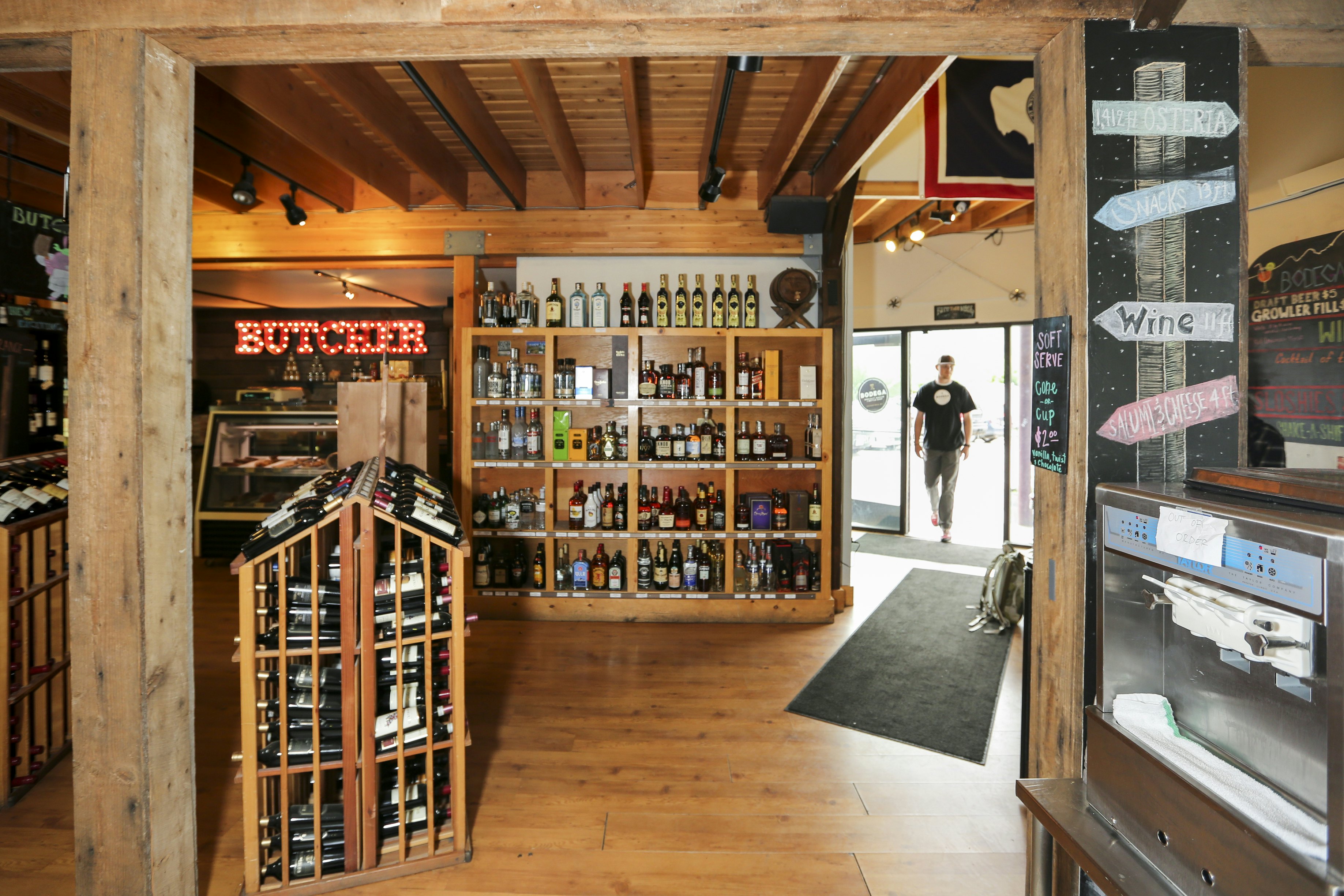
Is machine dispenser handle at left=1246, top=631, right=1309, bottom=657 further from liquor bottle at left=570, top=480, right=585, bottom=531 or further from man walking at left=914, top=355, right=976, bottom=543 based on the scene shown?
man walking at left=914, top=355, right=976, bottom=543

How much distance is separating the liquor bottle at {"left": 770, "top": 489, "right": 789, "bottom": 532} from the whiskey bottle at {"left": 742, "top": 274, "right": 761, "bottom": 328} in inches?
47.8

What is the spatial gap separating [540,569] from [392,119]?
294 cm

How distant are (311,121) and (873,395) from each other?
6.21 metres

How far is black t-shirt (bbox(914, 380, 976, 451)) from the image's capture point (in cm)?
684

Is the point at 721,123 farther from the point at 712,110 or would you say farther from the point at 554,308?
the point at 554,308

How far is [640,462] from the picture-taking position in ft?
14.8

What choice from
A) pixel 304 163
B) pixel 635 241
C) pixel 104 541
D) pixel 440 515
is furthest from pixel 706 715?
pixel 304 163

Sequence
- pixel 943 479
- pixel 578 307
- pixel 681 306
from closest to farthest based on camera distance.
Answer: pixel 578 307 → pixel 681 306 → pixel 943 479

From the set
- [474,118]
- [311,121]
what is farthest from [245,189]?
[474,118]

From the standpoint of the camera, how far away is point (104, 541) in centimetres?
178

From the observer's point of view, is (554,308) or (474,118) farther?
(554,308)

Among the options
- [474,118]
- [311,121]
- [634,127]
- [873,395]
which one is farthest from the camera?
[873,395]

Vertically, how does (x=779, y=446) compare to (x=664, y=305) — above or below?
below

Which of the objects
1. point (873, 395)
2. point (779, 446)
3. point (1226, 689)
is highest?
point (873, 395)
